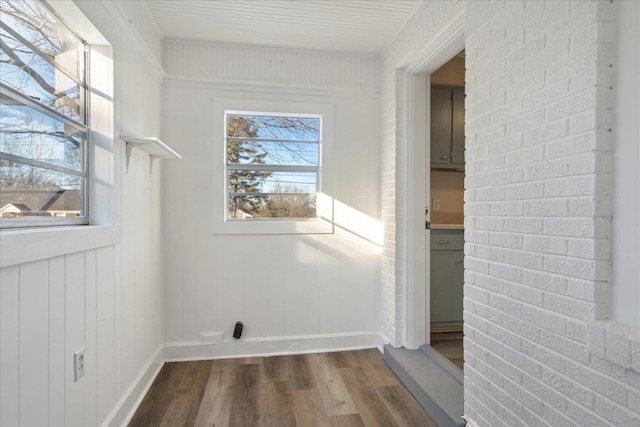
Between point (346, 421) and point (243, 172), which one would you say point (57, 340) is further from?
point (243, 172)

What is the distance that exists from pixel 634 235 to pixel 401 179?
166 cm

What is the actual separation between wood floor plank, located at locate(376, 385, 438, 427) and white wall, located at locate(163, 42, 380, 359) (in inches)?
27.8

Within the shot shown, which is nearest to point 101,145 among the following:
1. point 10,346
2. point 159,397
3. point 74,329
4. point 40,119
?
point 40,119

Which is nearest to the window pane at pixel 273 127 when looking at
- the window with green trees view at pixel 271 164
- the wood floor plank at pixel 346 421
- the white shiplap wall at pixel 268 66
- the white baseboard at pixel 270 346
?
the window with green trees view at pixel 271 164

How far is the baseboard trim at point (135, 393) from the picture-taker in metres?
1.72

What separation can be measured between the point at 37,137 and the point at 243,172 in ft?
5.15

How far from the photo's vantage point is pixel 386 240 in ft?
8.99

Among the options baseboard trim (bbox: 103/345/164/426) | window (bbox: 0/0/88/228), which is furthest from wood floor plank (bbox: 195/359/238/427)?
window (bbox: 0/0/88/228)

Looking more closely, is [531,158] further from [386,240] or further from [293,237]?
[293,237]

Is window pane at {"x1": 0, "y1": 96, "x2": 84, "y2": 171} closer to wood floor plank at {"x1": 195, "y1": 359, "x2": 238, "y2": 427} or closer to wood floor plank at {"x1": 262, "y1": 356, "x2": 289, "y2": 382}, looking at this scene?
wood floor plank at {"x1": 195, "y1": 359, "x2": 238, "y2": 427}

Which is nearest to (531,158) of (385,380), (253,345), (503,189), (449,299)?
(503,189)

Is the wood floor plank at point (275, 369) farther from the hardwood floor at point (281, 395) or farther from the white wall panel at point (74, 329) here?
the white wall panel at point (74, 329)

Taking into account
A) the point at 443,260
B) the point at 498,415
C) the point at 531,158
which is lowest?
the point at 498,415

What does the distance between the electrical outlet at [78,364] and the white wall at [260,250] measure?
1.22 meters
